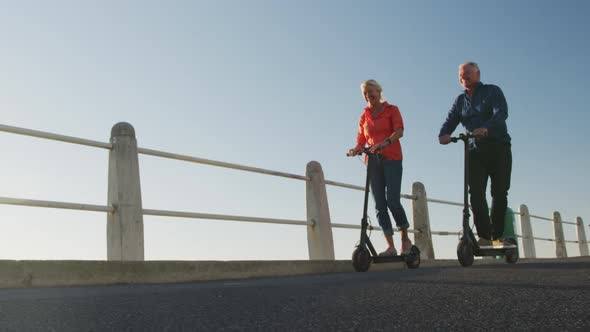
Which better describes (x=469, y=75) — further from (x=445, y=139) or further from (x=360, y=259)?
(x=360, y=259)

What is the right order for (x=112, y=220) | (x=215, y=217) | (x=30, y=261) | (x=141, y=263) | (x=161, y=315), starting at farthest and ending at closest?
(x=215, y=217) → (x=112, y=220) → (x=141, y=263) → (x=30, y=261) → (x=161, y=315)

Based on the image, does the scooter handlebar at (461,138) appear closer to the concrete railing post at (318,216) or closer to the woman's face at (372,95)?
the woman's face at (372,95)

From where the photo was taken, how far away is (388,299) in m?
3.00

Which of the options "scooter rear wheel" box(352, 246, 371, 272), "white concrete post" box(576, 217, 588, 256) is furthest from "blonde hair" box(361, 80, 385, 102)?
"white concrete post" box(576, 217, 588, 256)

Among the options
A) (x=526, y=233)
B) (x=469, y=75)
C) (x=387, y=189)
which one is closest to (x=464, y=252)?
(x=387, y=189)

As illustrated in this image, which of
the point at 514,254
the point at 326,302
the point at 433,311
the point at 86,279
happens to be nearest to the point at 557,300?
the point at 433,311

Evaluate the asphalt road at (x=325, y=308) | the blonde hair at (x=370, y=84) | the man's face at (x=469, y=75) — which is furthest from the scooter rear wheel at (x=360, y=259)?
the asphalt road at (x=325, y=308)

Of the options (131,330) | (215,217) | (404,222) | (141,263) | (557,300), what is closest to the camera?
(131,330)

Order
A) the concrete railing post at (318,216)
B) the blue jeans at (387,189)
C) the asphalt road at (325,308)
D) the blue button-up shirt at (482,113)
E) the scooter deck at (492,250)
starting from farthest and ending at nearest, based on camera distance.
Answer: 1. the concrete railing post at (318,216)
2. the blue jeans at (387,189)
3. the scooter deck at (492,250)
4. the blue button-up shirt at (482,113)
5. the asphalt road at (325,308)

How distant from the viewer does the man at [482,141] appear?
6.29 meters

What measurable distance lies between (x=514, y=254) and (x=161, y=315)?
5394 mm

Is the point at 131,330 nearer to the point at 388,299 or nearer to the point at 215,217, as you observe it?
the point at 388,299

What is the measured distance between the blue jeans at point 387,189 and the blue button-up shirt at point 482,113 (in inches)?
22.3

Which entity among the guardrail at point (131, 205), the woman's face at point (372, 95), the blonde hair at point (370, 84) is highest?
the blonde hair at point (370, 84)
